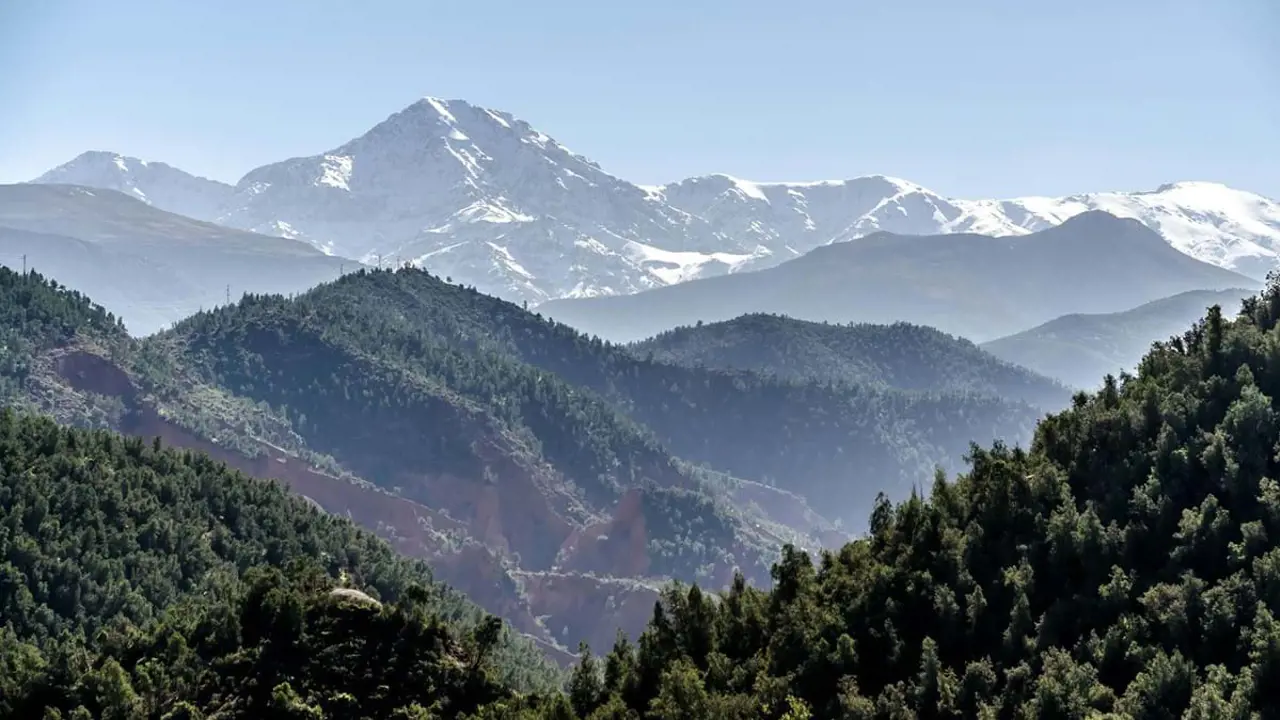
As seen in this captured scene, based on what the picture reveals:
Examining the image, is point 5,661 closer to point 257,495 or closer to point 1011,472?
point 1011,472

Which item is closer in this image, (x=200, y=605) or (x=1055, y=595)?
(x=1055, y=595)

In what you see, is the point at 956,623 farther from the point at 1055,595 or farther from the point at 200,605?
the point at 200,605

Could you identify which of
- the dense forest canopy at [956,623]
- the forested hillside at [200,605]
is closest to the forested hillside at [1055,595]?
the dense forest canopy at [956,623]

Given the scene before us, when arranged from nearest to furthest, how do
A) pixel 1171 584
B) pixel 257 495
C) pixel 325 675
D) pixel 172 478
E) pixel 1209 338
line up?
pixel 325 675 < pixel 1171 584 < pixel 1209 338 < pixel 172 478 < pixel 257 495

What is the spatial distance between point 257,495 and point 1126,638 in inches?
3539

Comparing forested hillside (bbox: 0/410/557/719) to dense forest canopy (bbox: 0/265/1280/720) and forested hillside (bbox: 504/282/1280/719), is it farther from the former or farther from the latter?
forested hillside (bbox: 504/282/1280/719)

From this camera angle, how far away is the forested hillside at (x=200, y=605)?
213 feet

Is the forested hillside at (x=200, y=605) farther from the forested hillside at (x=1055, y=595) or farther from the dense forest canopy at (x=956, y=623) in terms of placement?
the forested hillside at (x=1055, y=595)

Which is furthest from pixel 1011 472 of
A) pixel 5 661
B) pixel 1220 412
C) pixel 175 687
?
pixel 5 661

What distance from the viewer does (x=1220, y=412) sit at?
77875 millimetres

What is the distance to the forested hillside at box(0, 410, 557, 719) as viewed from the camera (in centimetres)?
6481

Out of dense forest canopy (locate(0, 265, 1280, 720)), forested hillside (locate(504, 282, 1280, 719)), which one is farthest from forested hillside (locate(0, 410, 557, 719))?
forested hillside (locate(504, 282, 1280, 719))

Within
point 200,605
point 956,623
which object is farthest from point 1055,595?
point 200,605

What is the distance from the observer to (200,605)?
82438mm
